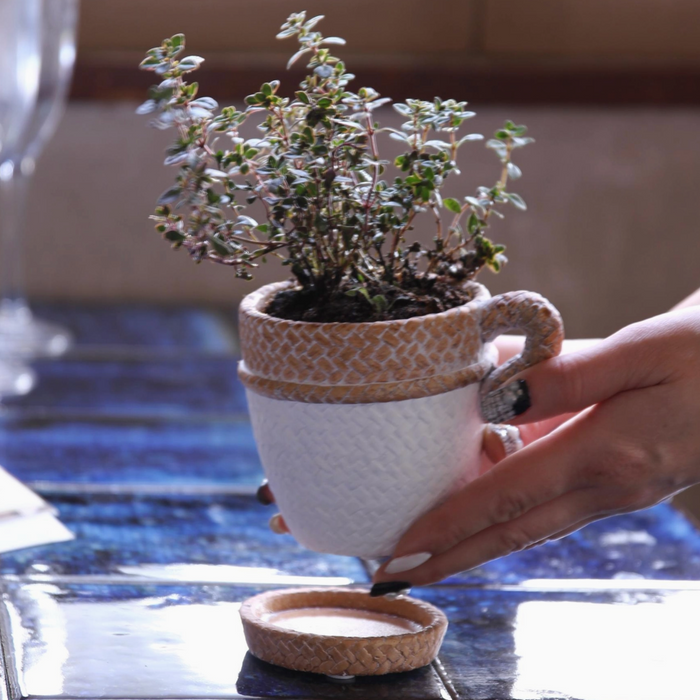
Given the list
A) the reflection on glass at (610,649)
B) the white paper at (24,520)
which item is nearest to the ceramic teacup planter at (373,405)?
the reflection on glass at (610,649)

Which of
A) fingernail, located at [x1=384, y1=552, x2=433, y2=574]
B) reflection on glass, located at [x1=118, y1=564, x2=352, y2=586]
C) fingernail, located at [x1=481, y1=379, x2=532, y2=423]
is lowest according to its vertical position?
reflection on glass, located at [x1=118, y1=564, x2=352, y2=586]

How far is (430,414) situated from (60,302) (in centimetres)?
138

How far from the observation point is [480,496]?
0.56 meters

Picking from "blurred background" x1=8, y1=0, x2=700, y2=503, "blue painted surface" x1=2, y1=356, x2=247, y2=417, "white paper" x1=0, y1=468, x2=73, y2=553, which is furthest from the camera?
"blurred background" x1=8, y1=0, x2=700, y2=503

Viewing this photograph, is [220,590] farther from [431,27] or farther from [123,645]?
[431,27]

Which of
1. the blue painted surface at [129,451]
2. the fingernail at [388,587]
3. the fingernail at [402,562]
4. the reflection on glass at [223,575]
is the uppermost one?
the fingernail at [402,562]

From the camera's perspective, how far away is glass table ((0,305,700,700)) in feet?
1.79

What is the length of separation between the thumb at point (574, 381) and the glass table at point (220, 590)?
0.15 meters

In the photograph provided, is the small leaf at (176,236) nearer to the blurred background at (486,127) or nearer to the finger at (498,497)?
the finger at (498,497)

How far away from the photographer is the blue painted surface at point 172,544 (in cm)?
71

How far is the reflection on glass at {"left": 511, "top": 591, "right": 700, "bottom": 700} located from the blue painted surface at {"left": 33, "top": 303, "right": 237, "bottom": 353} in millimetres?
842

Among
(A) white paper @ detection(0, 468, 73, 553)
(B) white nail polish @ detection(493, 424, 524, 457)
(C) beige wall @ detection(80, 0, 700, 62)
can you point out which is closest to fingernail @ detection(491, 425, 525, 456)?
(B) white nail polish @ detection(493, 424, 524, 457)

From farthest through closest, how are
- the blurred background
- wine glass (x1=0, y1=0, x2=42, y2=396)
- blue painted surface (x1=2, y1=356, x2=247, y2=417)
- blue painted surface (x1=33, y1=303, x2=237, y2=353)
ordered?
1. the blurred background
2. blue painted surface (x1=33, y1=303, x2=237, y2=353)
3. wine glass (x1=0, y1=0, x2=42, y2=396)
4. blue painted surface (x1=2, y1=356, x2=247, y2=417)

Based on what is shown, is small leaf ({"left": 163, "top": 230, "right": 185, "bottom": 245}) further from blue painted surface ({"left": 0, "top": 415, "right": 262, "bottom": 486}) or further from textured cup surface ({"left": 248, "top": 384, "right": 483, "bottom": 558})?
Answer: blue painted surface ({"left": 0, "top": 415, "right": 262, "bottom": 486})
